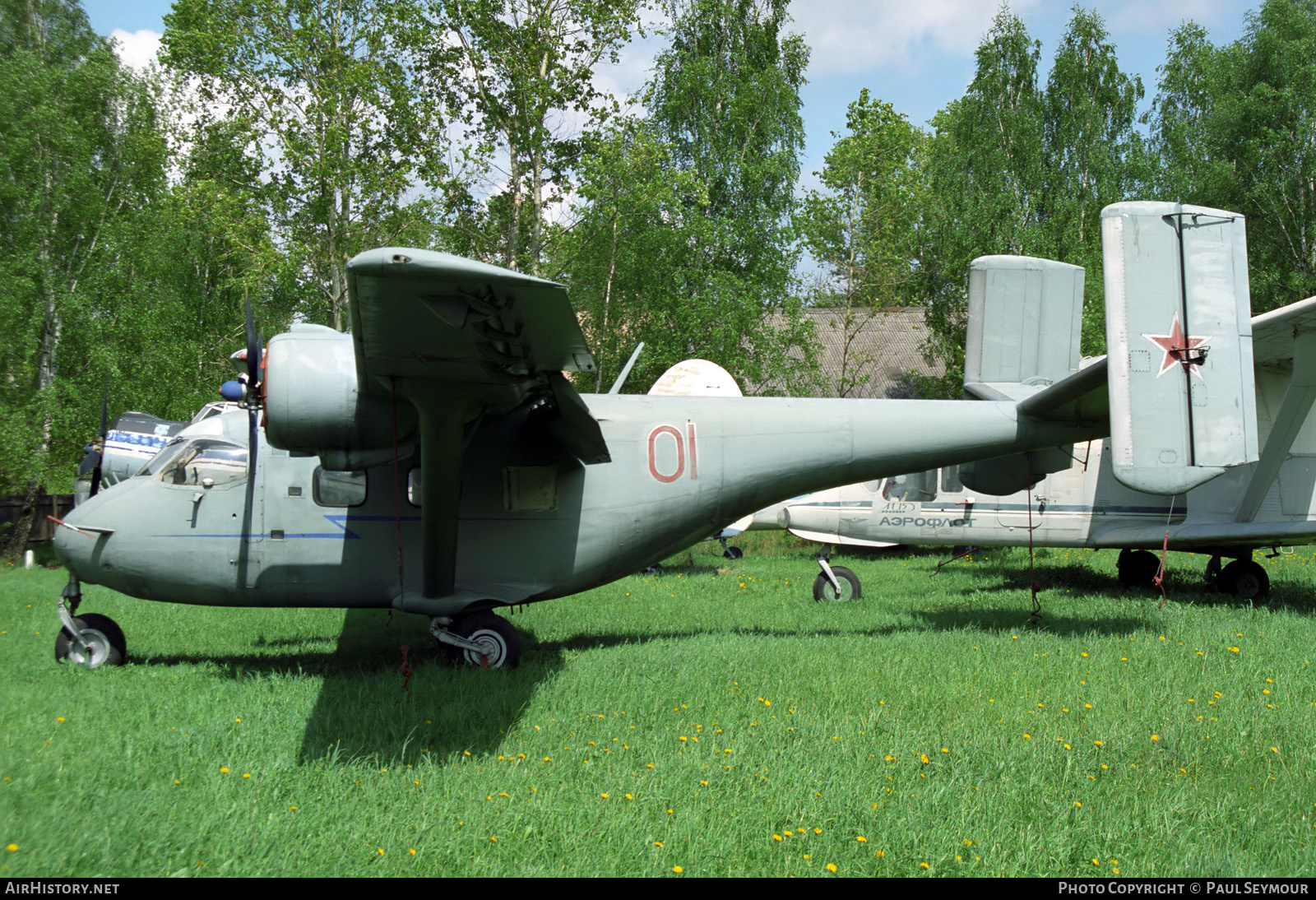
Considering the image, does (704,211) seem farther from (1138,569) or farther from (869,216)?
(1138,569)

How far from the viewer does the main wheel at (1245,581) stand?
12406 millimetres

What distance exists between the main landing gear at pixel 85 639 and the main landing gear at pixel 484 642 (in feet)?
9.57

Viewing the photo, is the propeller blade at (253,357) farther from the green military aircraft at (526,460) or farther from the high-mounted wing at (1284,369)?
the high-mounted wing at (1284,369)

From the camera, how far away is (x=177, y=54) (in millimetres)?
18812

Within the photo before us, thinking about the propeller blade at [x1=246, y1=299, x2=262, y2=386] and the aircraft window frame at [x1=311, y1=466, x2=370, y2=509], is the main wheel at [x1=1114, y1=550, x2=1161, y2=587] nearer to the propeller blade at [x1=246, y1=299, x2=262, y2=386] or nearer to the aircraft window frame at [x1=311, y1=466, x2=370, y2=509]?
the aircraft window frame at [x1=311, y1=466, x2=370, y2=509]

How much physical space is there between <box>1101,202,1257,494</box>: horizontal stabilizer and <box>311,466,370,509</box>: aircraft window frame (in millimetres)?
6354

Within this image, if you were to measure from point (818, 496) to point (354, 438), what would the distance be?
8649 mm

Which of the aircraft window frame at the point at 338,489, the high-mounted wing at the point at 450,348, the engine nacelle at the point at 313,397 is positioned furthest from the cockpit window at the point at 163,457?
the high-mounted wing at the point at 450,348

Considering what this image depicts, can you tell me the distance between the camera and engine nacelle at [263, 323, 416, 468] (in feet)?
20.2

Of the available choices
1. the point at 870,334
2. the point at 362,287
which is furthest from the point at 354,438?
the point at 870,334

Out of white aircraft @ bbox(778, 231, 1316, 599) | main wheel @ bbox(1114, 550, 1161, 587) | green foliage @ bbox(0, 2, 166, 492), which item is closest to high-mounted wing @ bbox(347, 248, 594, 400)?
white aircraft @ bbox(778, 231, 1316, 599)

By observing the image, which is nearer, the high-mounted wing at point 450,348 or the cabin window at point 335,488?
the high-mounted wing at point 450,348

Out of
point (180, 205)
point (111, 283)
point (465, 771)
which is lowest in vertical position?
point (465, 771)

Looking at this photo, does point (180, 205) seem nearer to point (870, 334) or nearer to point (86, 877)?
point (86, 877)
